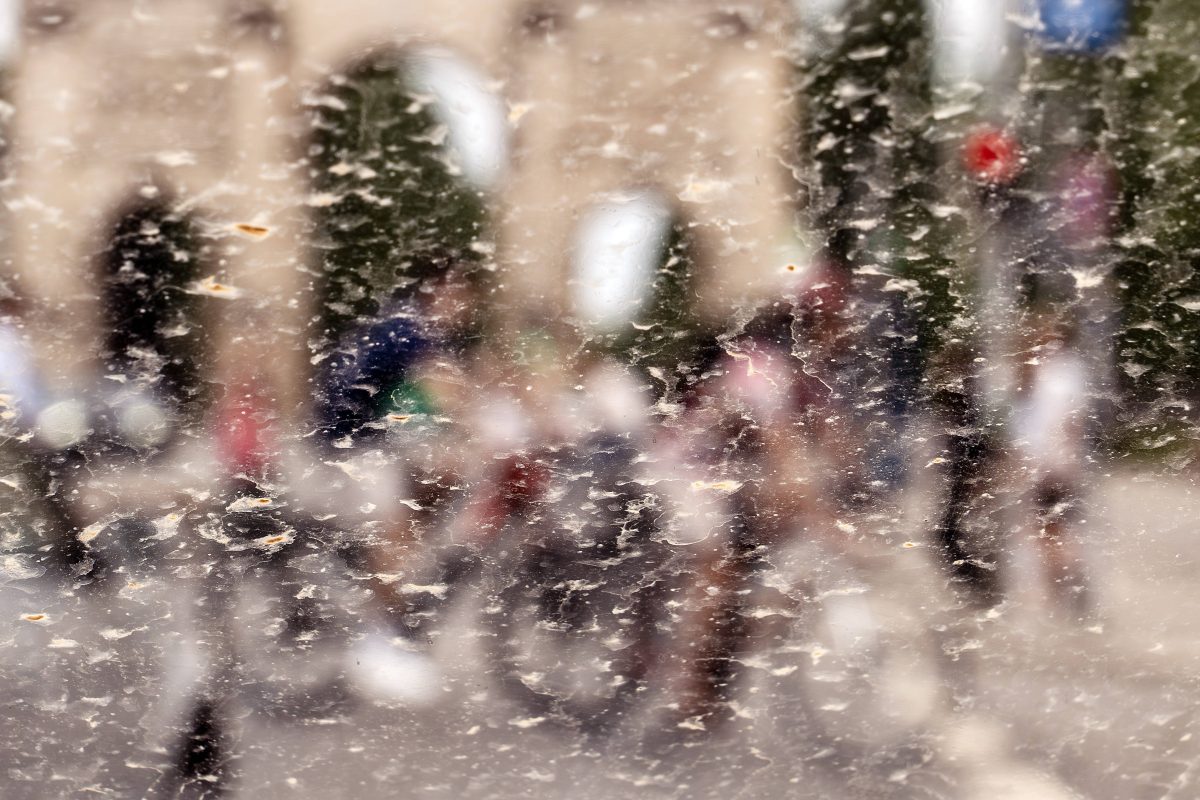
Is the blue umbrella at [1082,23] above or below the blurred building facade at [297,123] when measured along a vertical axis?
above

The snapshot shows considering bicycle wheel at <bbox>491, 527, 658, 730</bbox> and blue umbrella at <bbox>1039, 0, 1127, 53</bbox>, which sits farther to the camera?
bicycle wheel at <bbox>491, 527, 658, 730</bbox>

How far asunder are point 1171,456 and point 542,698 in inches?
14.2

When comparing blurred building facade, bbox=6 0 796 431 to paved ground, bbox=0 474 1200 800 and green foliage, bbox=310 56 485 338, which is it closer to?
green foliage, bbox=310 56 485 338

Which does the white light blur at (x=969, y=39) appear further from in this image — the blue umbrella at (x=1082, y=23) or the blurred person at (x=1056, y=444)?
the blurred person at (x=1056, y=444)

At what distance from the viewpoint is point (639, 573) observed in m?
0.43

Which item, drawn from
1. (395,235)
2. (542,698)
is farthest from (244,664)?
(395,235)

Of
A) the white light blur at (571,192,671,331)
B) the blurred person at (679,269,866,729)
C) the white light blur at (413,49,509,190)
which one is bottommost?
the blurred person at (679,269,866,729)

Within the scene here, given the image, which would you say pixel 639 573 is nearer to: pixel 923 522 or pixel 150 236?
pixel 923 522

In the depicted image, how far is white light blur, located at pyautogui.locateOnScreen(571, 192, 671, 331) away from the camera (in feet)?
1.07

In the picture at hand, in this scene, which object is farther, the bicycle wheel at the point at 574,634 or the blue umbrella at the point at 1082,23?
the bicycle wheel at the point at 574,634

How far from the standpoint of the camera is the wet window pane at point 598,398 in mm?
294

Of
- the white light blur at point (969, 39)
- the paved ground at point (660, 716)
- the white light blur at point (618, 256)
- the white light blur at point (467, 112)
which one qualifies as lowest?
the paved ground at point (660, 716)

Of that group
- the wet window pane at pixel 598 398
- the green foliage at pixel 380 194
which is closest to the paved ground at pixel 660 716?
the wet window pane at pixel 598 398

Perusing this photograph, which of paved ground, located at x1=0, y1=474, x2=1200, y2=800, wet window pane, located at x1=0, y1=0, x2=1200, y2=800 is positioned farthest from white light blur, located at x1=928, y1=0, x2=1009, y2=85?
paved ground, located at x1=0, y1=474, x2=1200, y2=800
